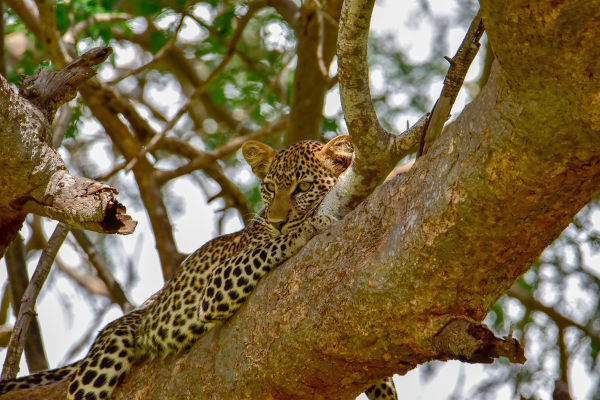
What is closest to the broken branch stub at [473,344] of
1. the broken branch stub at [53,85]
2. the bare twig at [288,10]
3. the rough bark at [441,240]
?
the rough bark at [441,240]

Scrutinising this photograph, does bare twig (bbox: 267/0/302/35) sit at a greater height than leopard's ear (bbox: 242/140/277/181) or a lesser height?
greater

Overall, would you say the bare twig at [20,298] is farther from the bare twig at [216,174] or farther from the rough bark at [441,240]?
Answer: the rough bark at [441,240]

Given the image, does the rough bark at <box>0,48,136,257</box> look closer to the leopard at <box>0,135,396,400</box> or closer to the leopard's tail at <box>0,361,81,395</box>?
the leopard at <box>0,135,396,400</box>

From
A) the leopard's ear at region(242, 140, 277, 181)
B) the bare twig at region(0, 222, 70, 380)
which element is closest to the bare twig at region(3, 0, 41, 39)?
the bare twig at region(0, 222, 70, 380)

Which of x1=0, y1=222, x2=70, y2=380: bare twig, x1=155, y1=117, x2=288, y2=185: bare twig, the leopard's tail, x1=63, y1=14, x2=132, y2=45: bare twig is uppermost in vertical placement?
x1=63, y1=14, x2=132, y2=45: bare twig

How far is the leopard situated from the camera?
5399mm

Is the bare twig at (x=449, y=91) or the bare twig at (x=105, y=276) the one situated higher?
the bare twig at (x=105, y=276)

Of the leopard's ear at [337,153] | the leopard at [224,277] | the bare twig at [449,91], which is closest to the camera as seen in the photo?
the bare twig at [449,91]

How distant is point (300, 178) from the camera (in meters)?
6.52

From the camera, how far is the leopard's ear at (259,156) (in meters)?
7.05

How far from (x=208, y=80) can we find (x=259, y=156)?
1.90 metres

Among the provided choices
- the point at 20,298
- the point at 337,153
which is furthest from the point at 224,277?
the point at 20,298

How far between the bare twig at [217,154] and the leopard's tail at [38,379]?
301 cm

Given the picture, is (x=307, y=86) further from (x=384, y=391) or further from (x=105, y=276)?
(x=384, y=391)
